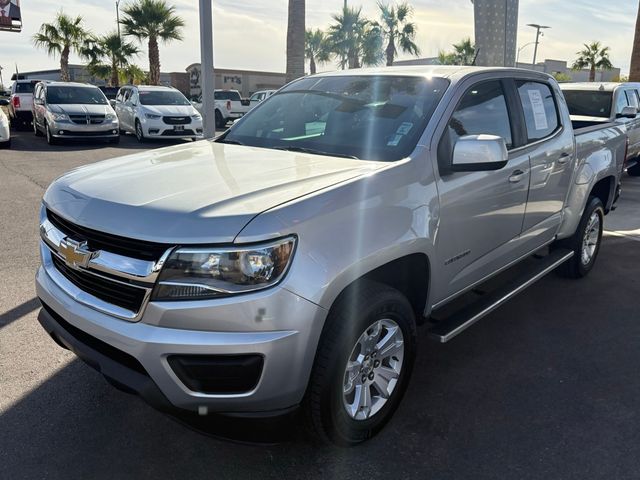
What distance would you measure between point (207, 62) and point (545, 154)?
7464 mm

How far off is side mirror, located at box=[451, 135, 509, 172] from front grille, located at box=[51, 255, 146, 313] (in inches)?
70.1

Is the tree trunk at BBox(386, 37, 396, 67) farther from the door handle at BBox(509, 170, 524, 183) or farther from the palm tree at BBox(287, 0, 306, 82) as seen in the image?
the door handle at BBox(509, 170, 524, 183)

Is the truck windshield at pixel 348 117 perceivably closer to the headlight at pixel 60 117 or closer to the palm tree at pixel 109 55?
the headlight at pixel 60 117

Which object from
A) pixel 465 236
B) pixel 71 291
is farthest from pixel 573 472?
pixel 71 291

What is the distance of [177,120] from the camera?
633 inches

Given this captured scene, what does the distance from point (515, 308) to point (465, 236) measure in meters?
1.75

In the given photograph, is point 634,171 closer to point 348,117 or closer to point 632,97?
point 632,97

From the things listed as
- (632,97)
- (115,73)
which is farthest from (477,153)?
(115,73)

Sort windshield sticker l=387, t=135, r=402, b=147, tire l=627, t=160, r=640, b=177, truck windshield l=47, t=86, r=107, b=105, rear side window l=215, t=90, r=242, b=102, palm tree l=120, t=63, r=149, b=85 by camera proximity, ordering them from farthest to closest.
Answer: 1. palm tree l=120, t=63, r=149, b=85
2. rear side window l=215, t=90, r=242, b=102
3. truck windshield l=47, t=86, r=107, b=105
4. tire l=627, t=160, r=640, b=177
5. windshield sticker l=387, t=135, r=402, b=147

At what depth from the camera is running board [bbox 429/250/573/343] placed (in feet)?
10.4

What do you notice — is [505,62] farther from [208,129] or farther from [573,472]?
[573,472]

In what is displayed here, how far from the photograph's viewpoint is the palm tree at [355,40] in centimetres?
4072

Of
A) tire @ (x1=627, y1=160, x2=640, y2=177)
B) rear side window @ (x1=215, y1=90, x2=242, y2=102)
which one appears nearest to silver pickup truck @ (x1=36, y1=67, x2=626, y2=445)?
→ tire @ (x1=627, y1=160, x2=640, y2=177)

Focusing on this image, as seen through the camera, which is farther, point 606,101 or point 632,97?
point 632,97
